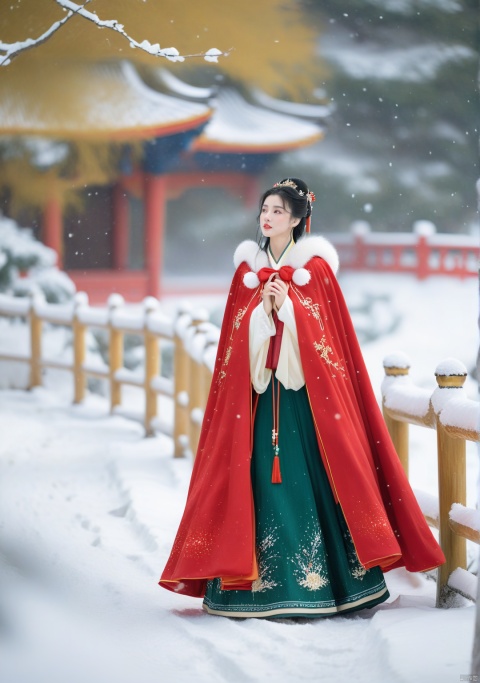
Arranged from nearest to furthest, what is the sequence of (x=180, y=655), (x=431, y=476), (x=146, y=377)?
(x=180, y=655), (x=146, y=377), (x=431, y=476)

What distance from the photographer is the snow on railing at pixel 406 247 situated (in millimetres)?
11945

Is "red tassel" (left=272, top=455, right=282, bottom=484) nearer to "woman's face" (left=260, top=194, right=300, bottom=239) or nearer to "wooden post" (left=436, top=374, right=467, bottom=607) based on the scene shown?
"wooden post" (left=436, top=374, right=467, bottom=607)

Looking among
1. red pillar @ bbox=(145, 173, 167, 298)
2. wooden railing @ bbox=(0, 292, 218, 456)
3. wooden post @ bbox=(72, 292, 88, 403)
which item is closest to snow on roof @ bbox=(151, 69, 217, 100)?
red pillar @ bbox=(145, 173, 167, 298)

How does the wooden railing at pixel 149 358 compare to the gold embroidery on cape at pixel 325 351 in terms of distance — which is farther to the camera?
the wooden railing at pixel 149 358

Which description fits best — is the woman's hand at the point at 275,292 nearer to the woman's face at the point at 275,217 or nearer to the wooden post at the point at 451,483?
the woman's face at the point at 275,217

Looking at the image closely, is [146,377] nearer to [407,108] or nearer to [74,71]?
[74,71]

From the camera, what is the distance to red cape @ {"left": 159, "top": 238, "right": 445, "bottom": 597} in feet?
7.57

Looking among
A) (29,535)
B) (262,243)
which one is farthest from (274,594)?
(29,535)

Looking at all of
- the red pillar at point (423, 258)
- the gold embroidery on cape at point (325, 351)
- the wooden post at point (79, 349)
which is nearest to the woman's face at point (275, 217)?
the gold embroidery on cape at point (325, 351)

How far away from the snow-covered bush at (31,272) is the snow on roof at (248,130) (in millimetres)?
2493

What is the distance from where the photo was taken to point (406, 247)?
40.5 feet

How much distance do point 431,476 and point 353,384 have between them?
5.31 metres

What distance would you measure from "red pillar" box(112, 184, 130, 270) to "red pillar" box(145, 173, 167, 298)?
232 mm

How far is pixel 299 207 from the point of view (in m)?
2.45
